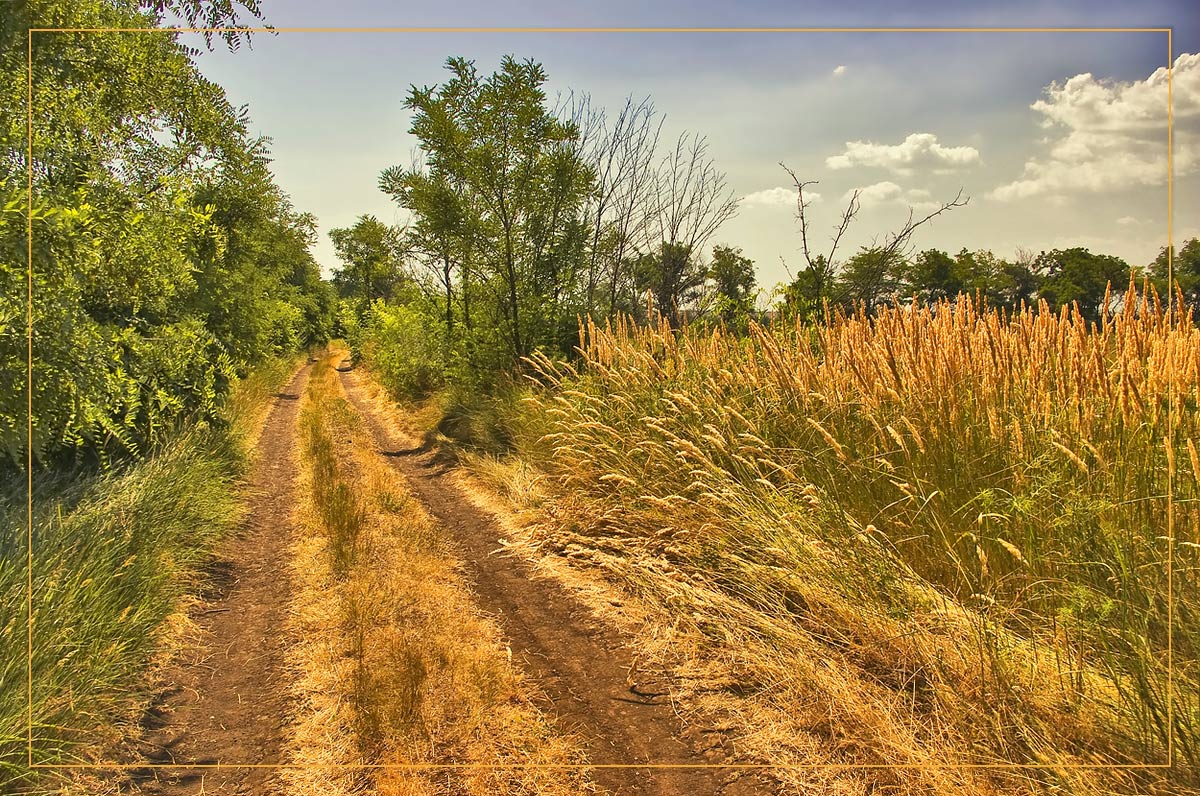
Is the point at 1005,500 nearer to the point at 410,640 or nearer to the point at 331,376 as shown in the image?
the point at 410,640

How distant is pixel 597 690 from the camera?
3453 mm

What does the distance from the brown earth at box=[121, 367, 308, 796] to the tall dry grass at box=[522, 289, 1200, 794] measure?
231 centimetres

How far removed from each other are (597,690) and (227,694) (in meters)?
2.03

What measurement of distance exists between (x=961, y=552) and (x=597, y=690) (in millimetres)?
2086

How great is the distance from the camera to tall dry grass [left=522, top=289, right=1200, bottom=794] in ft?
7.93

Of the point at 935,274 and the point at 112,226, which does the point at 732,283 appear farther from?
the point at 112,226

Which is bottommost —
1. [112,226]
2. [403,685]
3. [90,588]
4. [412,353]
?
[403,685]

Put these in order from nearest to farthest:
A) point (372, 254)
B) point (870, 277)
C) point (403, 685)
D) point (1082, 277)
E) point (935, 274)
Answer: point (403, 685), point (1082, 277), point (935, 274), point (870, 277), point (372, 254)

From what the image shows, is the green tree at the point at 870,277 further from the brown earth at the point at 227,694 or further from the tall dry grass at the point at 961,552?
the brown earth at the point at 227,694

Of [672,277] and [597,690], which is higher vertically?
[672,277]

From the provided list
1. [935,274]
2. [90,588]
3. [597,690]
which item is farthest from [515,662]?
[935,274]

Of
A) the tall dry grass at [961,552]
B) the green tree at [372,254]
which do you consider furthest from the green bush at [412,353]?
the tall dry grass at [961,552]

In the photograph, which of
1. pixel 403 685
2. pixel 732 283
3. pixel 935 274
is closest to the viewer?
pixel 403 685

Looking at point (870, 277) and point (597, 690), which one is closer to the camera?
point (597, 690)
